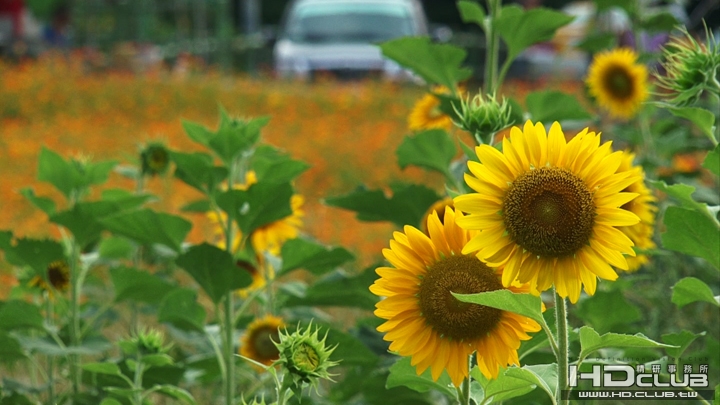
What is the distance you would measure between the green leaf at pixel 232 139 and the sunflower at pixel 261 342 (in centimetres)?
40

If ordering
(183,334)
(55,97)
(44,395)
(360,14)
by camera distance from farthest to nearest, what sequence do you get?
(360,14) → (55,97) → (44,395) → (183,334)

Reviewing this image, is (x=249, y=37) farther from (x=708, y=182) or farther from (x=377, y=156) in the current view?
(x=708, y=182)

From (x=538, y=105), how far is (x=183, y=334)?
94cm

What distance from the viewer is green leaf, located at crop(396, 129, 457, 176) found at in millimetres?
2094

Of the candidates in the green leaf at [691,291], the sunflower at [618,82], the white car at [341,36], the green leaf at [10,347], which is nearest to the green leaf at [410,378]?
the green leaf at [691,291]

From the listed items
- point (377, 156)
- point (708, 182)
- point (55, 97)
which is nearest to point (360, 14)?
point (55, 97)

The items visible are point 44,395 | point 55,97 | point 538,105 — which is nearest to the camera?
point 538,105

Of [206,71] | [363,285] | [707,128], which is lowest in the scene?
[363,285]

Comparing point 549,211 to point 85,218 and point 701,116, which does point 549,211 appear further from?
point 85,218

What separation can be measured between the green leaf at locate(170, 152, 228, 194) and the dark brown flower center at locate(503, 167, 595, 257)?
2.75 feet

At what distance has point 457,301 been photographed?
136 cm

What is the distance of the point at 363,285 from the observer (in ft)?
6.66

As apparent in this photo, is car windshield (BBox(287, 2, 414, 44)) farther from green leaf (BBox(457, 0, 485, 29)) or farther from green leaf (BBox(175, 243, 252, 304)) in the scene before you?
green leaf (BBox(175, 243, 252, 304))

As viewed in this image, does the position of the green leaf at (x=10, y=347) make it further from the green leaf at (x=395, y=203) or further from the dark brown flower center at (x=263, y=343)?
the green leaf at (x=395, y=203)
